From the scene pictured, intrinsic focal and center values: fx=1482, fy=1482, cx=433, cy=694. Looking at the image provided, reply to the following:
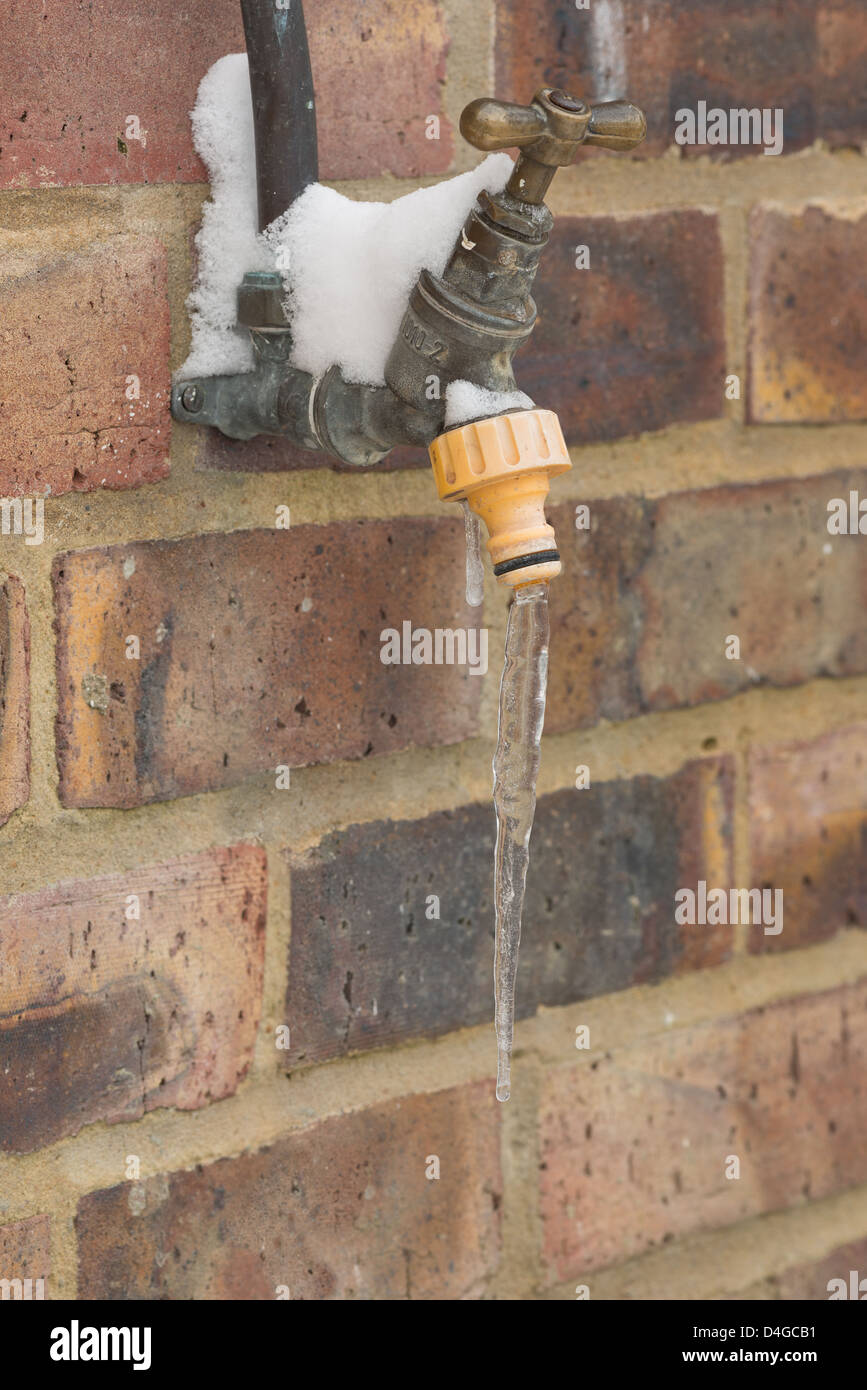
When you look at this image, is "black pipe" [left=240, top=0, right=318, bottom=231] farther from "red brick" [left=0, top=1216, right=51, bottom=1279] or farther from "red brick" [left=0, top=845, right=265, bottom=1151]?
"red brick" [left=0, top=1216, right=51, bottom=1279]

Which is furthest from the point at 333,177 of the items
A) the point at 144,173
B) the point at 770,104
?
the point at 770,104

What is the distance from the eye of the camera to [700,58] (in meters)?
0.59

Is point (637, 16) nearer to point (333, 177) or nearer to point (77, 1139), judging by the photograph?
point (333, 177)

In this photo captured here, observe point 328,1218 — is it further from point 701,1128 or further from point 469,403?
point 469,403

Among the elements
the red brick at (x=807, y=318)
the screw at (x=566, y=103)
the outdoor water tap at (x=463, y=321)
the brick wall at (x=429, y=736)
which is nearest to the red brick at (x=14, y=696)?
the brick wall at (x=429, y=736)

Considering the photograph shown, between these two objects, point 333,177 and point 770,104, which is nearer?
point 333,177

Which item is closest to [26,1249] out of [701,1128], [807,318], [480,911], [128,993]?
[128,993]

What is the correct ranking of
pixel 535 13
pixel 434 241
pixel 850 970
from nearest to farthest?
pixel 434 241 → pixel 535 13 → pixel 850 970

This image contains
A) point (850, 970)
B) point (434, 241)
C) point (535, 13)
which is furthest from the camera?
point (850, 970)

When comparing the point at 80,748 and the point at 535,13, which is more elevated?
the point at 535,13

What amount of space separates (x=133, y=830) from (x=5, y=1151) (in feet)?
0.36

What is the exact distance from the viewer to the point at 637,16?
573 mm

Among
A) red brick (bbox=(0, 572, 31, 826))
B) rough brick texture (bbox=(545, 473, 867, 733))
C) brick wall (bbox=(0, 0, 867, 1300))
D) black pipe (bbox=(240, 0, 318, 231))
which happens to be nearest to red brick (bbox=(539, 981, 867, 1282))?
brick wall (bbox=(0, 0, 867, 1300))

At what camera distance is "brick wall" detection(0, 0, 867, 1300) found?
0.48 meters
